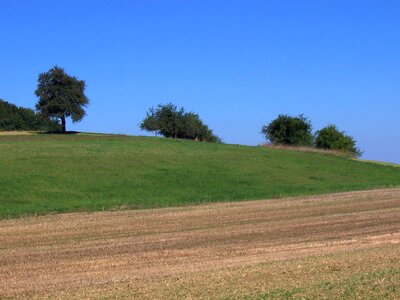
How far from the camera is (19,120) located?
153m

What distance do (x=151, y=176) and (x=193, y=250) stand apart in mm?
28377

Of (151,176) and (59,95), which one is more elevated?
(59,95)

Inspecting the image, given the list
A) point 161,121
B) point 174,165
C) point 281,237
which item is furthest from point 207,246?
point 161,121

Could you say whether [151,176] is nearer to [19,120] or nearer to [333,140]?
[333,140]

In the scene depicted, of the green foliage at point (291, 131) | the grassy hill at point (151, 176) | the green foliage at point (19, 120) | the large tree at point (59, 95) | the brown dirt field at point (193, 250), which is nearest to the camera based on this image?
the brown dirt field at point (193, 250)

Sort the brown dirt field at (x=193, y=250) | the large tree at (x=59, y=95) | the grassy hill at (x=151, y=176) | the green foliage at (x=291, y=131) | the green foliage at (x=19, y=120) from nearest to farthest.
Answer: the brown dirt field at (x=193, y=250) → the grassy hill at (x=151, y=176) → the large tree at (x=59, y=95) → the green foliage at (x=291, y=131) → the green foliage at (x=19, y=120)

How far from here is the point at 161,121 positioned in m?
118

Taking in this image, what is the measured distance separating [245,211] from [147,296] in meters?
20.8

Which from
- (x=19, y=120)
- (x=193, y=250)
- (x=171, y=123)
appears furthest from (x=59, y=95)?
(x=193, y=250)

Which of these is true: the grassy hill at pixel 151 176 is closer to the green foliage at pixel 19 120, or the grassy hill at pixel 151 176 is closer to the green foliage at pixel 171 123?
the green foliage at pixel 171 123

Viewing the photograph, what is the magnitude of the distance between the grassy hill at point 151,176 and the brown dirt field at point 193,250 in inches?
206

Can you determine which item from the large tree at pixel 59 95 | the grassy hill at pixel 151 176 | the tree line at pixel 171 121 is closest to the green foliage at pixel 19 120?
the tree line at pixel 171 121

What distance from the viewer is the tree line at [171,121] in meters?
97.3

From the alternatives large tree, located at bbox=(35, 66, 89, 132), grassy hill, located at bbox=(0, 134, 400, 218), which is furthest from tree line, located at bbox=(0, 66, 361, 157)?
grassy hill, located at bbox=(0, 134, 400, 218)
